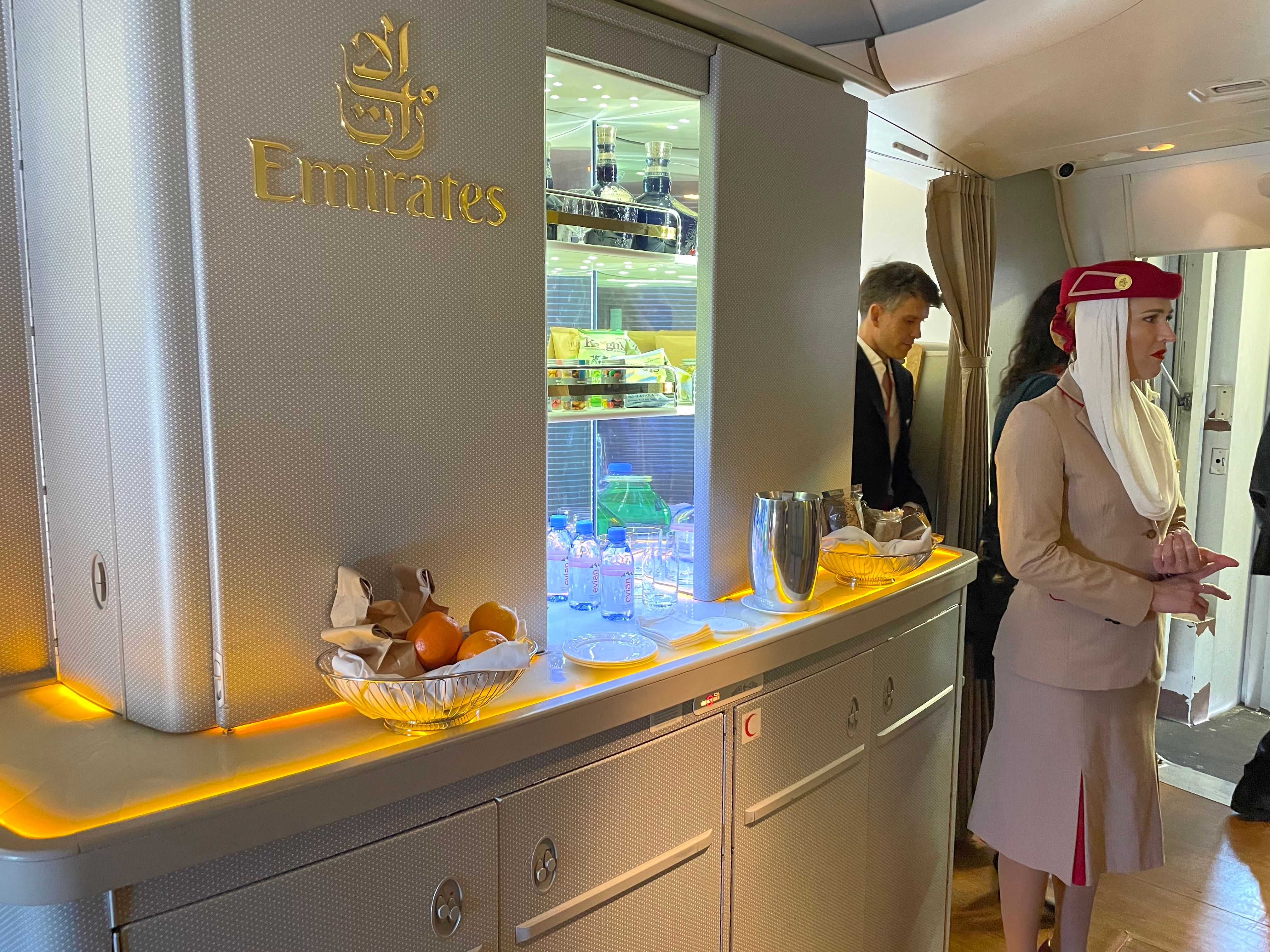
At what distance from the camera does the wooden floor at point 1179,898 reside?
2717 mm

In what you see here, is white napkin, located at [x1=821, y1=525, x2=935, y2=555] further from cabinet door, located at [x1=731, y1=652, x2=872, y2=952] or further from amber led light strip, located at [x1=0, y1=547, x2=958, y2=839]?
amber led light strip, located at [x1=0, y1=547, x2=958, y2=839]

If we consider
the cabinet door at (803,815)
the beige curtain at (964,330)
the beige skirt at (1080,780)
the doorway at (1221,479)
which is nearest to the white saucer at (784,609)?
the cabinet door at (803,815)

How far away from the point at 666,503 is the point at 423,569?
0.96 metres

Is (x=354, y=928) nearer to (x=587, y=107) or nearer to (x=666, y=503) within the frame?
(x=666, y=503)

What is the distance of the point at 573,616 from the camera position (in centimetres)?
190

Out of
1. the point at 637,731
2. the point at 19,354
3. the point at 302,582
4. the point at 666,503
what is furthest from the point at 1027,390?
the point at 19,354

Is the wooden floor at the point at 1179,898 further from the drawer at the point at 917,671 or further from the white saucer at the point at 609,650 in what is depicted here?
the white saucer at the point at 609,650

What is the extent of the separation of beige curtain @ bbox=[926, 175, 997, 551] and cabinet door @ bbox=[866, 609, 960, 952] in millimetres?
1006

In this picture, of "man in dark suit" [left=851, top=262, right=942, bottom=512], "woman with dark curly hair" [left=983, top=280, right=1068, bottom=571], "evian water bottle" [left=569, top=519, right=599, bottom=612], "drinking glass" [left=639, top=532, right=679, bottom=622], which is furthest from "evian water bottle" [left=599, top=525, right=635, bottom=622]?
"woman with dark curly hair" [left=983, top=280, right=1068, bottom=571]

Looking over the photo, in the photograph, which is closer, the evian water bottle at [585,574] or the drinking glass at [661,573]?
the evian water bottle at [585,574]

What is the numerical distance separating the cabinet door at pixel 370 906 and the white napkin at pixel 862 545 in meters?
1.11

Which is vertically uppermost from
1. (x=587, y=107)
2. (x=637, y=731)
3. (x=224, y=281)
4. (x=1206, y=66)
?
(x=1206, y=66)

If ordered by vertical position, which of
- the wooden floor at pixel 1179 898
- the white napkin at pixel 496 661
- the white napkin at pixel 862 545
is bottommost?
the wooden floor at pixel 1179 898

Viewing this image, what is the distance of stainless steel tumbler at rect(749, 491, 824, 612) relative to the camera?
1.89 m
